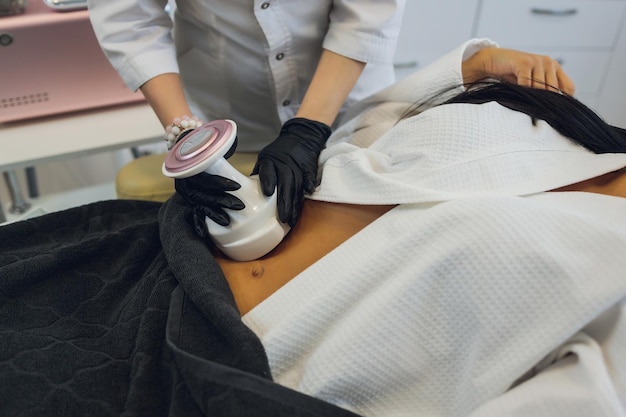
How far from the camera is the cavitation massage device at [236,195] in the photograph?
761 millimetres

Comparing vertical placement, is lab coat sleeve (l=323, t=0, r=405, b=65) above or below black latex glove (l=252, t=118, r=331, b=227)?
above

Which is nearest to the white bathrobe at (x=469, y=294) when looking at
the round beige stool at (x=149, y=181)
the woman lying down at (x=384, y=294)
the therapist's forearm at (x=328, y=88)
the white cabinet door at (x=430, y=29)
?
the woman lying down at (x=384, y=294)

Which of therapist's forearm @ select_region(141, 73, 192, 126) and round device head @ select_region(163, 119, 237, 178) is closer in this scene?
round device head @ select_region(163, 119, 237, 178)

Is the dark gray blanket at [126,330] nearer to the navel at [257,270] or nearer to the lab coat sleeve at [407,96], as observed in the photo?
the navel at [257,270]

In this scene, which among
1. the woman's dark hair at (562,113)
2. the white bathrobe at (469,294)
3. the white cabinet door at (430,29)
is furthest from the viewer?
the white cabinet door at (430,29)

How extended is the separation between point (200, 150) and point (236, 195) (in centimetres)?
9

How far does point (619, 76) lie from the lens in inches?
91.7

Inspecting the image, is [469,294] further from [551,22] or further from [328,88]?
[551,22]

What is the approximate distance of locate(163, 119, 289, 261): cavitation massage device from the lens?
0.76 metres

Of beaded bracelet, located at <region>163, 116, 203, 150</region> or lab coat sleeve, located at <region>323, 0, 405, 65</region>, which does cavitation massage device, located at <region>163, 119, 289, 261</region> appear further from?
lab coat sleeve, located at <region>323, 0, 405, 65</region>

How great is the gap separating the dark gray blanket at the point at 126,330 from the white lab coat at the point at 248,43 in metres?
0.38

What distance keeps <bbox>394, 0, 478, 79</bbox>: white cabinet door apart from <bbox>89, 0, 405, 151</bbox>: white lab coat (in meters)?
Answer: 0.84

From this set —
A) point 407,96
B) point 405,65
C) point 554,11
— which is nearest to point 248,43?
point 407,96

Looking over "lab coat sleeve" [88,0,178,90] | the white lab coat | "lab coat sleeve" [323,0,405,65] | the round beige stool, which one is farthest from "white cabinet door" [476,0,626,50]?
"lab coat sleeve" [88,0,178,90]
